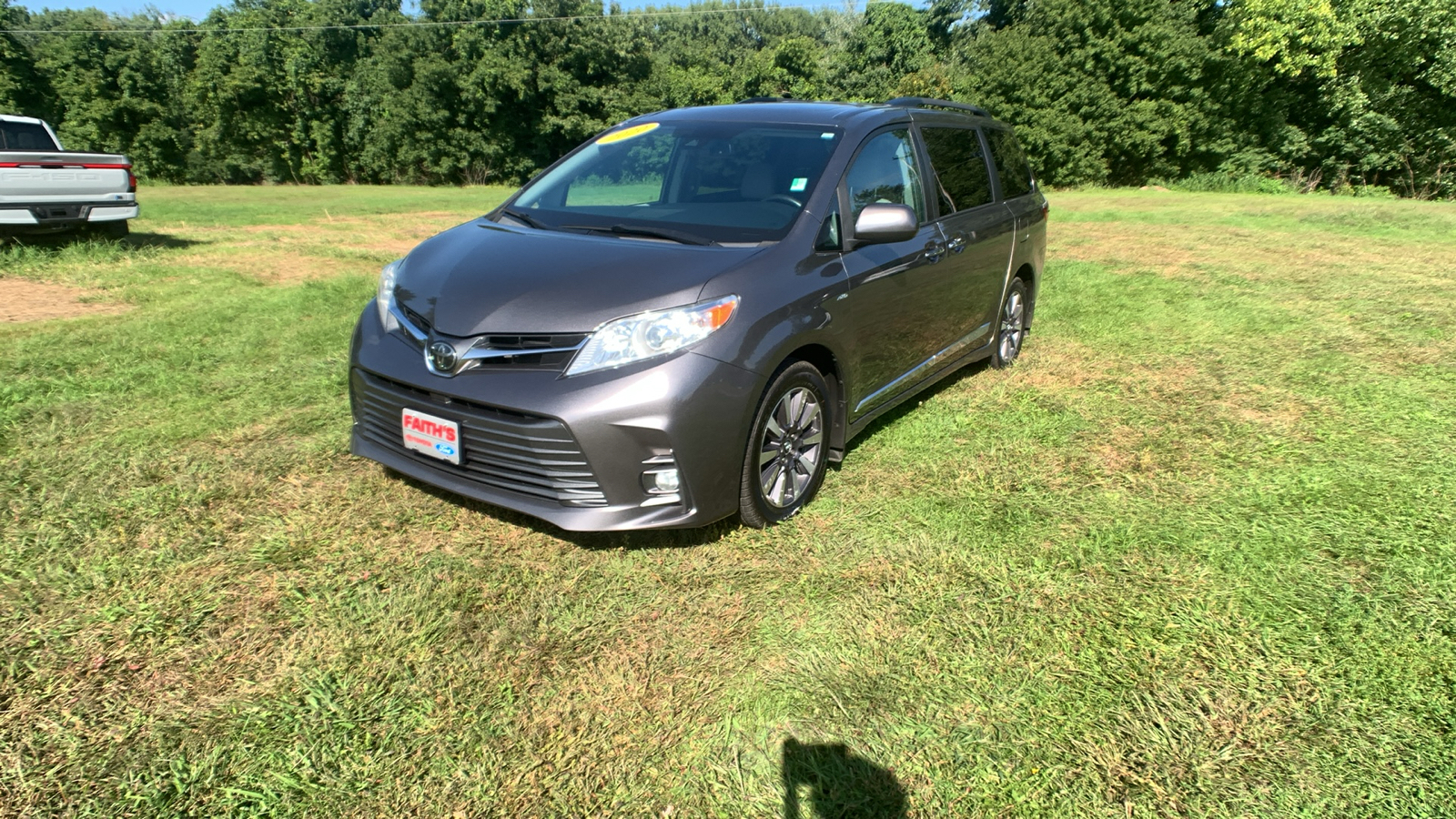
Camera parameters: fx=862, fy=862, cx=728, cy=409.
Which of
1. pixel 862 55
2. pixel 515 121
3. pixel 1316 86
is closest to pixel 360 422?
pixel 1316 86

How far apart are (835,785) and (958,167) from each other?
372 cm

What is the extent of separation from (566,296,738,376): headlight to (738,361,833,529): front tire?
1.29ft

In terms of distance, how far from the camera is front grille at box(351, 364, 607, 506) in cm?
293

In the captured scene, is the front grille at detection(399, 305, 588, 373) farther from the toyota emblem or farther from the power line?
the power line

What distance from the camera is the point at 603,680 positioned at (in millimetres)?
2568

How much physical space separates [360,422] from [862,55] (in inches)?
2154

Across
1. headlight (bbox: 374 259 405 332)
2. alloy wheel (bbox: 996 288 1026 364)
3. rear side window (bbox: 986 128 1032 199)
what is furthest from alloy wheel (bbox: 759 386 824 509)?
rear side window (bbox: 986 128 1032 199)

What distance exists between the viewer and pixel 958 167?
4902mm

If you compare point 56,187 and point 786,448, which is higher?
point 56,187

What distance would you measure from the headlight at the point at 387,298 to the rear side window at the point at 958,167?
277 cm

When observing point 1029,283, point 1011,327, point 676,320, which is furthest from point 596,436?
point 1029,283

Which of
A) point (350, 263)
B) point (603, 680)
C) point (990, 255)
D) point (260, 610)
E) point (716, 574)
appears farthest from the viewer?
point (350, 263)

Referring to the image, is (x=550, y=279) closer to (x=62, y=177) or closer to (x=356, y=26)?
(x=62, y=177)

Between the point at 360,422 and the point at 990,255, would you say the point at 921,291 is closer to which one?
the point at 990,255
